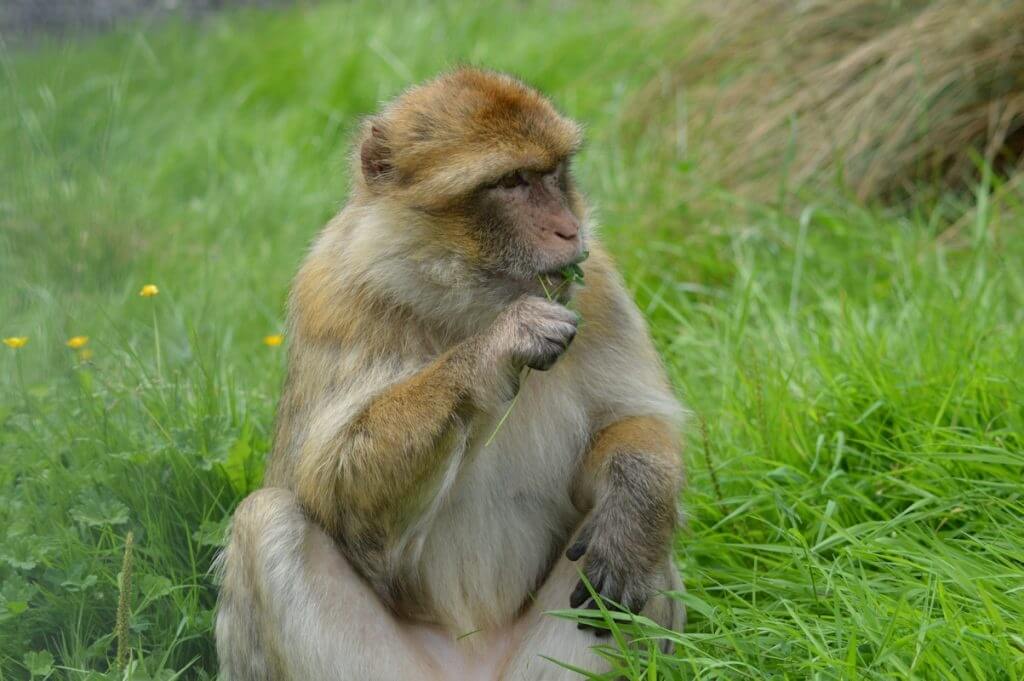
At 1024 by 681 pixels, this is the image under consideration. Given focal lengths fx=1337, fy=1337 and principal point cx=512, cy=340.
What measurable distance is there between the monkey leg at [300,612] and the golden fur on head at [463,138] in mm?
867

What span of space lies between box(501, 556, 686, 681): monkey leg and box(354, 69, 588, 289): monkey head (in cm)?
80

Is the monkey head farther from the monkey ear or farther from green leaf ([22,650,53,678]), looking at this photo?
green leaf ([22,650,53,678])

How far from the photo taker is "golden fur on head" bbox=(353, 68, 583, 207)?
321cm

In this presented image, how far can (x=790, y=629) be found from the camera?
324cm

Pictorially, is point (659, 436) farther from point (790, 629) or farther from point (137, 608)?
point (137, 608)

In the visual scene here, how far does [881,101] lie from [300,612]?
4.12 m

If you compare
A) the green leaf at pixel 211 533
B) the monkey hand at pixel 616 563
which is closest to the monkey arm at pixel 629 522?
the monkey hand at pixel 616 563

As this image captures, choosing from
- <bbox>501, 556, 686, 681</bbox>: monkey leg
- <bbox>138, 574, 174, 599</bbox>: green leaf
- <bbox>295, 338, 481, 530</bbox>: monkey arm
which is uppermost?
<bbox>295, 338, 481, 530</bbox>: monkey arm

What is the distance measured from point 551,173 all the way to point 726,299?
2542 millimetres

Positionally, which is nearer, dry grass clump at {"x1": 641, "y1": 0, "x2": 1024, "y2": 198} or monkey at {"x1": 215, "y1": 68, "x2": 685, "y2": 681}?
monkey at {"x1": 215, "y1": 68, "x2": 685, "y2": 681}

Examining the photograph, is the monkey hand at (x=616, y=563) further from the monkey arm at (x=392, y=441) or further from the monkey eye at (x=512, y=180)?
the monkey eye at (x=512, y=180)

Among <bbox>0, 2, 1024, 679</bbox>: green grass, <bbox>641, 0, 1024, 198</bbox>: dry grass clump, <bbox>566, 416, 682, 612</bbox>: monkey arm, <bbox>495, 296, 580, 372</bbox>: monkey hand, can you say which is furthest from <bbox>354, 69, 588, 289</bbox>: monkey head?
<bbox>641, 0, 1024, 198</bbox>: dry grass clump

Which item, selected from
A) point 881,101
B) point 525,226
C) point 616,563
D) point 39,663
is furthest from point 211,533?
point 881,101

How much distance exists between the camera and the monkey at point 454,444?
3.16 meters
